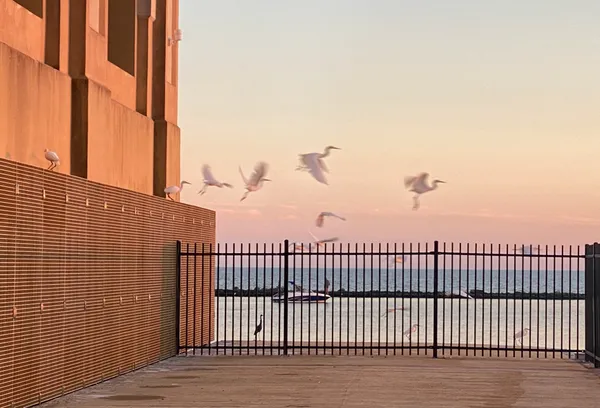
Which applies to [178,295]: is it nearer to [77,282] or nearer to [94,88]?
[94,88]

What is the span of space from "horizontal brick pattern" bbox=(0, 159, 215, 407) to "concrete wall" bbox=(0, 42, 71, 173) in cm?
122

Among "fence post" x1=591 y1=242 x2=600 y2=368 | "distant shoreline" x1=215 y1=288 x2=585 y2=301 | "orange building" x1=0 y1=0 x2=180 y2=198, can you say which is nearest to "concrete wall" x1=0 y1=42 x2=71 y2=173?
"orange building" x1=0 y1=0 x2=180 y2=198

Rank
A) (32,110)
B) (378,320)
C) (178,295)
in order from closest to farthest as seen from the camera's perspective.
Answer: (32,110)
(178,295)
(378,320)

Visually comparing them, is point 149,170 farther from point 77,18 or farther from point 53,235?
point 53,235

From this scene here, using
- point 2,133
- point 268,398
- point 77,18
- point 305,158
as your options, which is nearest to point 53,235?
point 2,133

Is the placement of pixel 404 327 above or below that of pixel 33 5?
below

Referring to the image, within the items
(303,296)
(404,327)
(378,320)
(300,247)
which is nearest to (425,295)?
(300,247)

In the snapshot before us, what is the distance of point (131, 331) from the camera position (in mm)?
21062

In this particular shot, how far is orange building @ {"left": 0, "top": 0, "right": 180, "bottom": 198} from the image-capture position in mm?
18484

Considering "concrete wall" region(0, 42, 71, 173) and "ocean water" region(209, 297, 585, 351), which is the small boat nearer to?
"ocean water" region(209, 297, 585, 351)

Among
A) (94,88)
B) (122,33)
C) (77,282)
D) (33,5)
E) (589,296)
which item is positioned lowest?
(589,296)

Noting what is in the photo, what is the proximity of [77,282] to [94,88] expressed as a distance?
4.85 meters

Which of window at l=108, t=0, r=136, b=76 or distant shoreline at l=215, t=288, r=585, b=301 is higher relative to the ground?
window at l=108, t=0, r=136, b=76

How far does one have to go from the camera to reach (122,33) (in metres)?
26.8
